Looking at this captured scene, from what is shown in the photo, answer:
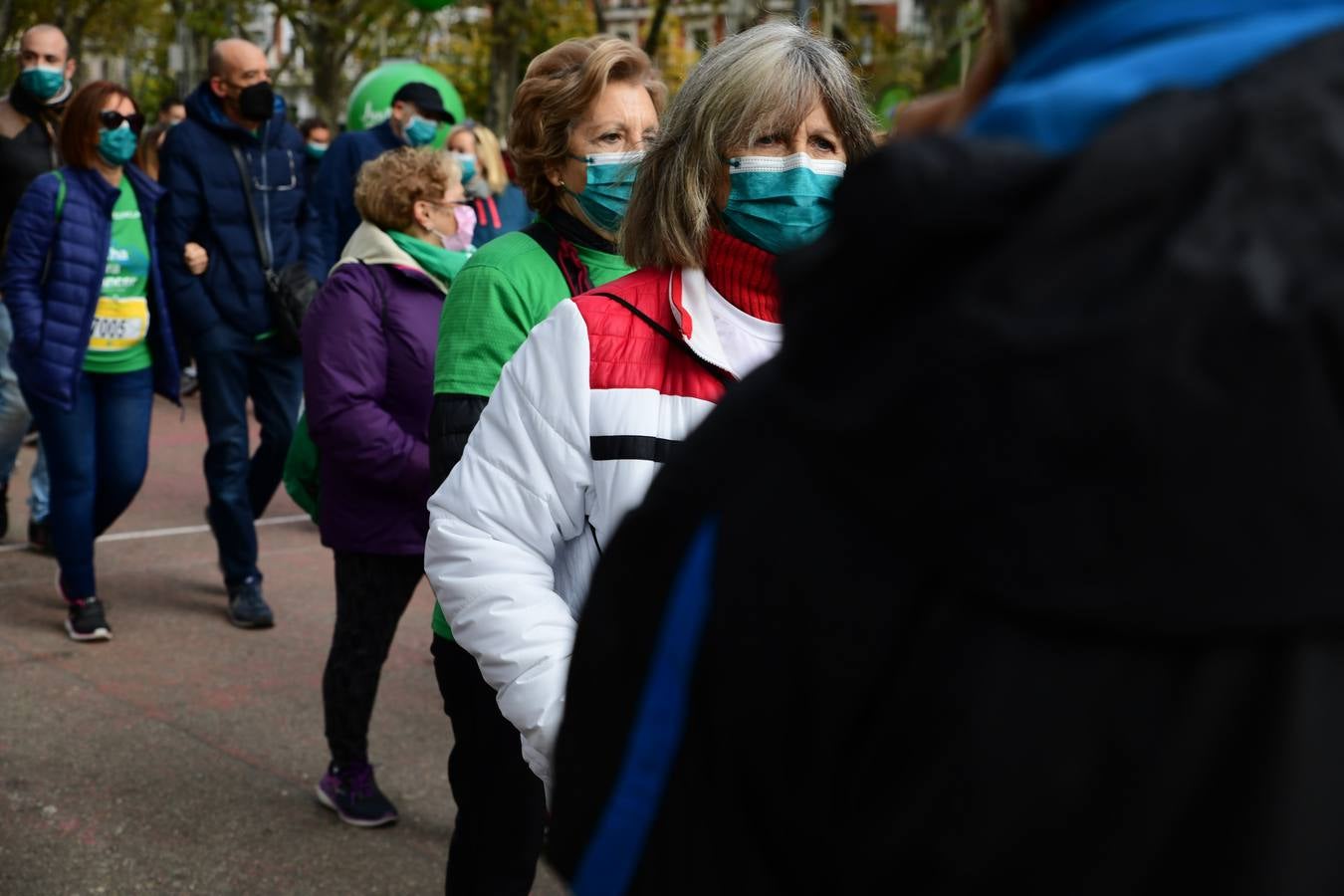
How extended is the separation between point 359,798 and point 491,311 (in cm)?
189

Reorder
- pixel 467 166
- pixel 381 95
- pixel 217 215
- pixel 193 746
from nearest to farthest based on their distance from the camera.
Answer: pixel 193 746
pixel 217 215
pixel 467 166
pixel 381 95

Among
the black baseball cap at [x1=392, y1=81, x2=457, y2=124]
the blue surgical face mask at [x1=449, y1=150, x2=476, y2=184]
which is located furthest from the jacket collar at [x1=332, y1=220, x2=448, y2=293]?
the black baseball cap at [x1=392, y1=81, x2=457, y2=124]

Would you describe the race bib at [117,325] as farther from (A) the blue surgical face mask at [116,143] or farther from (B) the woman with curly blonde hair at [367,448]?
(B) the woman with curly blonde hair at [367,448]

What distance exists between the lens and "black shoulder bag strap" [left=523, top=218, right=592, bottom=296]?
10.5ft

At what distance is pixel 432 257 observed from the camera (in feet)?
14.6

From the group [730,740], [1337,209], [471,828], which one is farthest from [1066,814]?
[471,828]

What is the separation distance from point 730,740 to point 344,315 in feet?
11.3

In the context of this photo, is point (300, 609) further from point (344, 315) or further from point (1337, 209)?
point (1337, 209)

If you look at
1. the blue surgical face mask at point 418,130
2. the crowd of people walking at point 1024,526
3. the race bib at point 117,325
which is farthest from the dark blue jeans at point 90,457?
the crowd of people walking at point 1024,526

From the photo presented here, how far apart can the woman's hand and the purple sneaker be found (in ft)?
9.01

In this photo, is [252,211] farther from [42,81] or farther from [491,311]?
[491,311]

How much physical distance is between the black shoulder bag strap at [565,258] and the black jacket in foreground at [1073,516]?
7.43ft

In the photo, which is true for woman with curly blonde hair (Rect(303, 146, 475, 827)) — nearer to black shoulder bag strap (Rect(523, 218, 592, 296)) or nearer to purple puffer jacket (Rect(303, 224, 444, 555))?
purple puffer jacket (Rect(303, 224, 444, 555))

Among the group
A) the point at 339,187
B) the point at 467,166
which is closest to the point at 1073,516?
the point at 467,166
